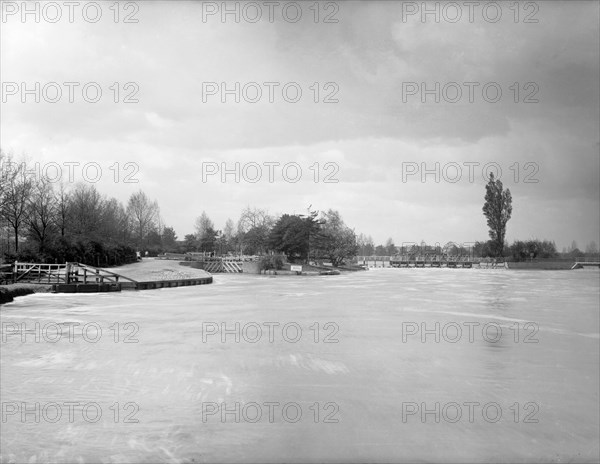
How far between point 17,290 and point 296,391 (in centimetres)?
1585

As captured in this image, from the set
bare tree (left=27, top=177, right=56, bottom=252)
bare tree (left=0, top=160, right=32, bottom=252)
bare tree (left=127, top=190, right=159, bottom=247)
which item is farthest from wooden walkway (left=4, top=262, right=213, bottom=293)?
bare tree (left=127, top=190, right=159, bottom=247)

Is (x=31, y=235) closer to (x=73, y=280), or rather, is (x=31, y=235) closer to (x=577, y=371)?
(x=73, y=280)

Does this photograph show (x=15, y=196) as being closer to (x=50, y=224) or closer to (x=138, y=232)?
(x=50, y=224)

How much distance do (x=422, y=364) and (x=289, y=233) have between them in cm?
5052

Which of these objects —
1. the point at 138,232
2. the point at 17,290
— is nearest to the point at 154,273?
the point at 17,290

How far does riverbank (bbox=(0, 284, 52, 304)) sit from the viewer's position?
1675 cm

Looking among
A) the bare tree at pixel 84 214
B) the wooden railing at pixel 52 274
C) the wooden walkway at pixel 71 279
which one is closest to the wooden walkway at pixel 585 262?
the bare tree at pixel 84 214

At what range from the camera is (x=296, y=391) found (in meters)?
6.61

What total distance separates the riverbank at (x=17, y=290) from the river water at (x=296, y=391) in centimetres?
416

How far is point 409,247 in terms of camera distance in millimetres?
134000

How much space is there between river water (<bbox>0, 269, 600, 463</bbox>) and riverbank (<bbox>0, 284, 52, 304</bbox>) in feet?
13.6

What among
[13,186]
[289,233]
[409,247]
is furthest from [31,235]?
[409,247]

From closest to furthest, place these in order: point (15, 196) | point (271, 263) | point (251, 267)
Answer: point (15, 196) → point (271, 263) → point (251, 267)

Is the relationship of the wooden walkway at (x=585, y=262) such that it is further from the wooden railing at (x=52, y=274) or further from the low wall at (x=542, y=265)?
the wooden railing at (x=52, y=274)
